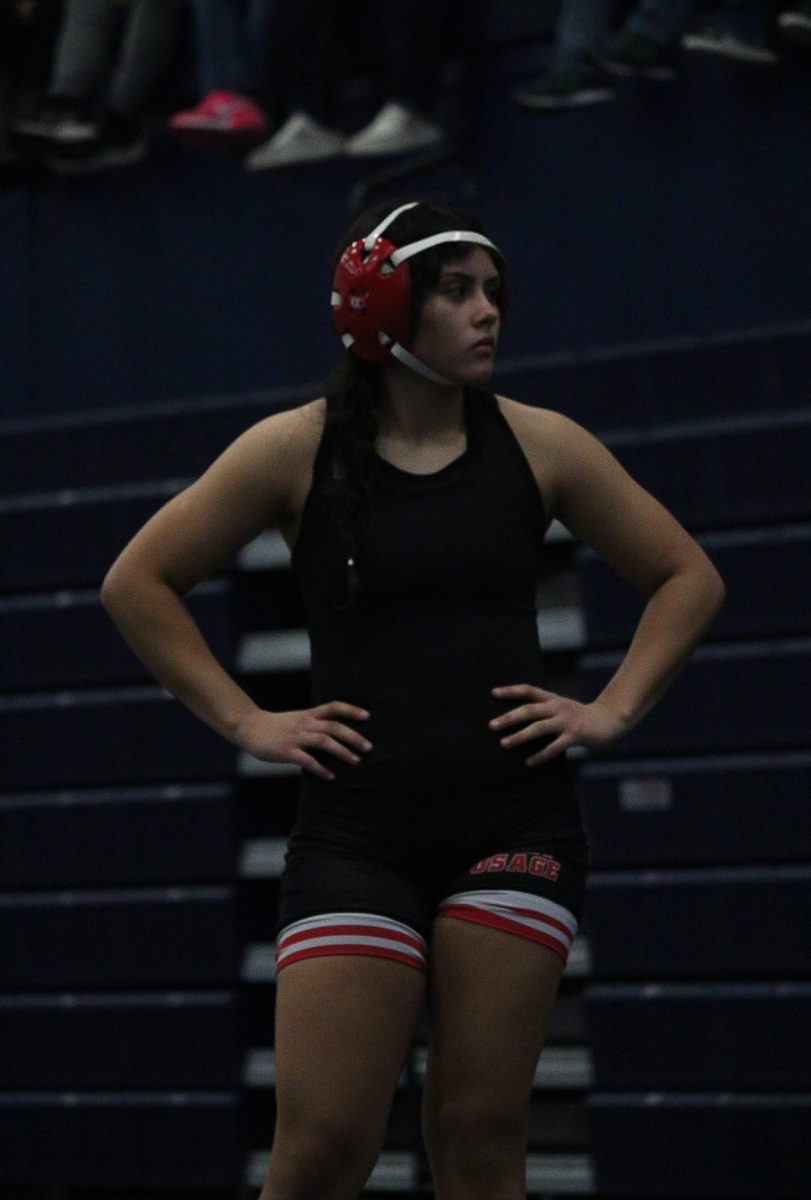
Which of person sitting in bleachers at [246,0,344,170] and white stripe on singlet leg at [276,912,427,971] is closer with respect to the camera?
white stripe on singlet leg at [276,912,427,971]

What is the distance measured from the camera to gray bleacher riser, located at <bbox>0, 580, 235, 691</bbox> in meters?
6.25

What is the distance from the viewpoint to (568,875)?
2828 millimetres

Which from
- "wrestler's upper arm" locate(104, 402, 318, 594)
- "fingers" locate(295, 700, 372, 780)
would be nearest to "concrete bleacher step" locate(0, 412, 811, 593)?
"wrestler's upper arm" locate(104, 402, 318, 594)

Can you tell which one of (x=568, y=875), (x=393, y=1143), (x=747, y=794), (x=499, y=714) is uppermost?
(x=499, y=714)

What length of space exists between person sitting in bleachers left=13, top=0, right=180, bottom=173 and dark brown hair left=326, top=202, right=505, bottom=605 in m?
3.86

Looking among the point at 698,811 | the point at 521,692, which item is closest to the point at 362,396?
the point at 521,692

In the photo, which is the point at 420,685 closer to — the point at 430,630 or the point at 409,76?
the point at 430,630

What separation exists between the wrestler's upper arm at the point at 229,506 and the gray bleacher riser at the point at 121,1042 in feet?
10.5

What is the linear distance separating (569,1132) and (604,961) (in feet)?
1.89

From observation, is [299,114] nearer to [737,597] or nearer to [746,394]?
[746,394]

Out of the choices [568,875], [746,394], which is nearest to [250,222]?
[746,394]

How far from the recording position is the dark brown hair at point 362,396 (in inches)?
112

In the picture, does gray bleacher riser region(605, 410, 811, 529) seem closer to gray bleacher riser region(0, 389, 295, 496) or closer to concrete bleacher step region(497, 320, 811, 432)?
concrete bleacher step region(497, 320, 811, 432)

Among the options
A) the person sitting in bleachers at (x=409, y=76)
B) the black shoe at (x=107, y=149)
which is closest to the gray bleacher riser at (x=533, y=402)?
the person sitting in bleachers at (x=409, y=76)
